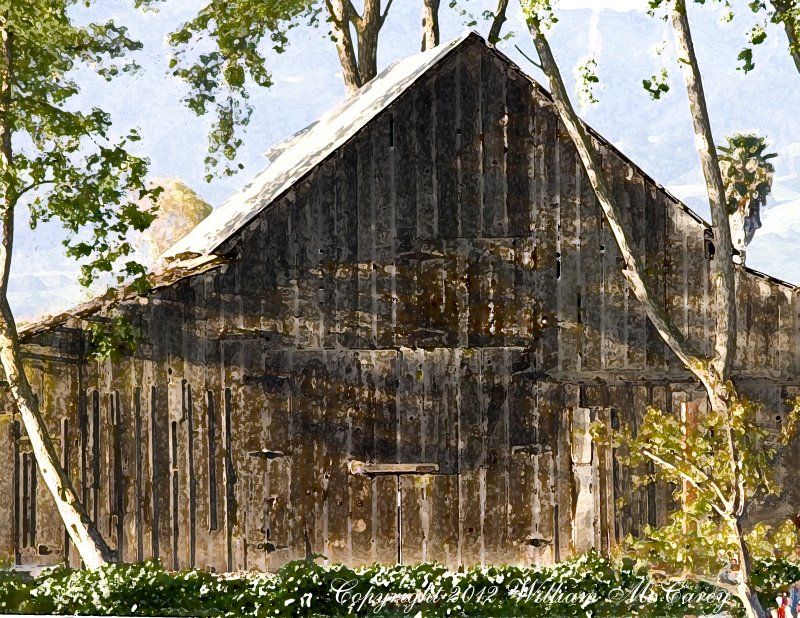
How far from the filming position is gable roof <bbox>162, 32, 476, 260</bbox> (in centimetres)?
1886

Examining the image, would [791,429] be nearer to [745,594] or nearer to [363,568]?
[745,594]

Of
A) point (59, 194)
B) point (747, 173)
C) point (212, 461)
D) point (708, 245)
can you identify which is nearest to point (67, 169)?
point (59, 194)

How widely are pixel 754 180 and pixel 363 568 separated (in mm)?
51276

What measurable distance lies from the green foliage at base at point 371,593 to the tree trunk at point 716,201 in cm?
313

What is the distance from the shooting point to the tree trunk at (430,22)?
28281 mm

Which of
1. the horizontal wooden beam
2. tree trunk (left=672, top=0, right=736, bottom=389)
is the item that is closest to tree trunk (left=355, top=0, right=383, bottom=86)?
the horizontal wooden beam

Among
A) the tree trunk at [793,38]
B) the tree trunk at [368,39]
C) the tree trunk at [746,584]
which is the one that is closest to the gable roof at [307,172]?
the tree trunk at [793,38]

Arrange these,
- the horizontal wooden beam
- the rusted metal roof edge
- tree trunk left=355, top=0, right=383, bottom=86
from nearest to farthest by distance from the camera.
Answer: the rusted metal roof edge < the horizontal wooden beam < tree trunk left=355, top=0, right=383, bottom=86

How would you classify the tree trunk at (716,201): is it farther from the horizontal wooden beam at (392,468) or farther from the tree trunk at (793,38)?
the horizontal wooden beam at (392,468)

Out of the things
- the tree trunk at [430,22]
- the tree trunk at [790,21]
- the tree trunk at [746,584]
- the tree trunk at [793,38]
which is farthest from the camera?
the tree trunk at [430,22]

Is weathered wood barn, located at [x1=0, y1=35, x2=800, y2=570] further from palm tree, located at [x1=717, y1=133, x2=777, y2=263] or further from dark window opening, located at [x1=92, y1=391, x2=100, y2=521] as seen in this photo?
palm tree, located at [x1=717, y1=133, x2=777, y2=263]

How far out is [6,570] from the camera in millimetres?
17812

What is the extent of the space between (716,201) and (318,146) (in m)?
7.51

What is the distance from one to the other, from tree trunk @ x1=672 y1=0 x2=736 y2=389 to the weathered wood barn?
2.15m
